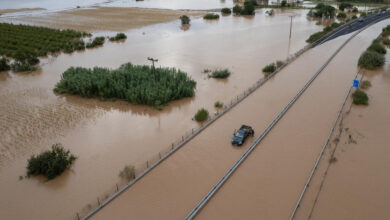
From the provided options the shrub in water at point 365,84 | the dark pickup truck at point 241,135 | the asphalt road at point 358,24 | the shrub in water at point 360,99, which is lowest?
the dark pickup truck at point 241,135

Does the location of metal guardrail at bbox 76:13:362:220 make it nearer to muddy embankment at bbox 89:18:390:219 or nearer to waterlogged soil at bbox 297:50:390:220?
muddy embankment at bbox 89:18:390:219

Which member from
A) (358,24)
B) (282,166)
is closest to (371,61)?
(282,166)

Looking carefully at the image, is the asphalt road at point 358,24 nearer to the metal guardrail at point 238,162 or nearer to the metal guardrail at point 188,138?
the metal guardrail at point 188,138

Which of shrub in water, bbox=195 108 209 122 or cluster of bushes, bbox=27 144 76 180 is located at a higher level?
shrub in water, bbox=195 108 209 122

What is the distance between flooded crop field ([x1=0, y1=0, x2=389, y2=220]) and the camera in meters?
10.8

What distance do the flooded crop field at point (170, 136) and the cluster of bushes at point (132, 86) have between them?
59cm

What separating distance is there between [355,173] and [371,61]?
59.0ft

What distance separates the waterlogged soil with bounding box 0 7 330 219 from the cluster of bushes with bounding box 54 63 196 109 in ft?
2.04

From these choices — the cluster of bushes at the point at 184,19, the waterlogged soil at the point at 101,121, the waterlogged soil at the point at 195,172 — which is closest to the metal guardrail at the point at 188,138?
the waterlogged soil at the point at 195,172

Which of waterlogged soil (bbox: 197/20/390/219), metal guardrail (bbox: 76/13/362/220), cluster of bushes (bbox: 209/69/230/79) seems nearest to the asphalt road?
metal guardrail (bbox: 76/13/362/220)

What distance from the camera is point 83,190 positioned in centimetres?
1153

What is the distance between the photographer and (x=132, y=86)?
63.0 feet

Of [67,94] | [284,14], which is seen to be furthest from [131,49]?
[284,14]

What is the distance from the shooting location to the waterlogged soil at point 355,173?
10180 millimetres
